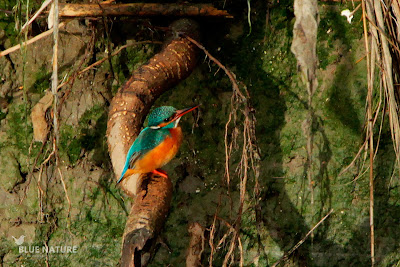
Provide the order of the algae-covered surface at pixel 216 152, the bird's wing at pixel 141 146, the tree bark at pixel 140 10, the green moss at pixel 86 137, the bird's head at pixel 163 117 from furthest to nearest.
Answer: the green moss at pixel 86 137, the algae-covered surface at pixel 216 152, the bird's head at pixel 163 117, the tree bark at pixel 140 10, the bird's wing at pixel 141 146

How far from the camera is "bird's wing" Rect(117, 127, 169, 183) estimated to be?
275 cm

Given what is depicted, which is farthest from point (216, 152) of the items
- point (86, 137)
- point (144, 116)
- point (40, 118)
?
point (40, 118)

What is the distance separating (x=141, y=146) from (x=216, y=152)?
2.52 feet

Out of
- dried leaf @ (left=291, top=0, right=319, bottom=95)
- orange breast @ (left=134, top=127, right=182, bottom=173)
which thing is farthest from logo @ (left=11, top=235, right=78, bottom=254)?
dried leaf @ (left=291, top=0, right=319, bottom=95)

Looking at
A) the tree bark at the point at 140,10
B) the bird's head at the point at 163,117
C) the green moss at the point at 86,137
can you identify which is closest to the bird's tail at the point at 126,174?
the bird's head at the point at 163,117

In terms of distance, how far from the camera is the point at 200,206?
341 cm

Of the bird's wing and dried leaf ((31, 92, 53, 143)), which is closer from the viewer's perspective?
the bird's wing

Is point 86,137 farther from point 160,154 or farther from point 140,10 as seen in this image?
point 140,10

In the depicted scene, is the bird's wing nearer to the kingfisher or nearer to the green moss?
the kingfisher

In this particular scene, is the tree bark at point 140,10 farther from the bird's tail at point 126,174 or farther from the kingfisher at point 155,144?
Result: the bird's tail at point 126,174

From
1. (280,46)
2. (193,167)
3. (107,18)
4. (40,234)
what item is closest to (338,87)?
(280,46)

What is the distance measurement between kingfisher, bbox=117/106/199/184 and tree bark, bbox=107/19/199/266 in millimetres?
55

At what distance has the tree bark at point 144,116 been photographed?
97.5 inches

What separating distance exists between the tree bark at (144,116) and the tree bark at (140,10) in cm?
10
